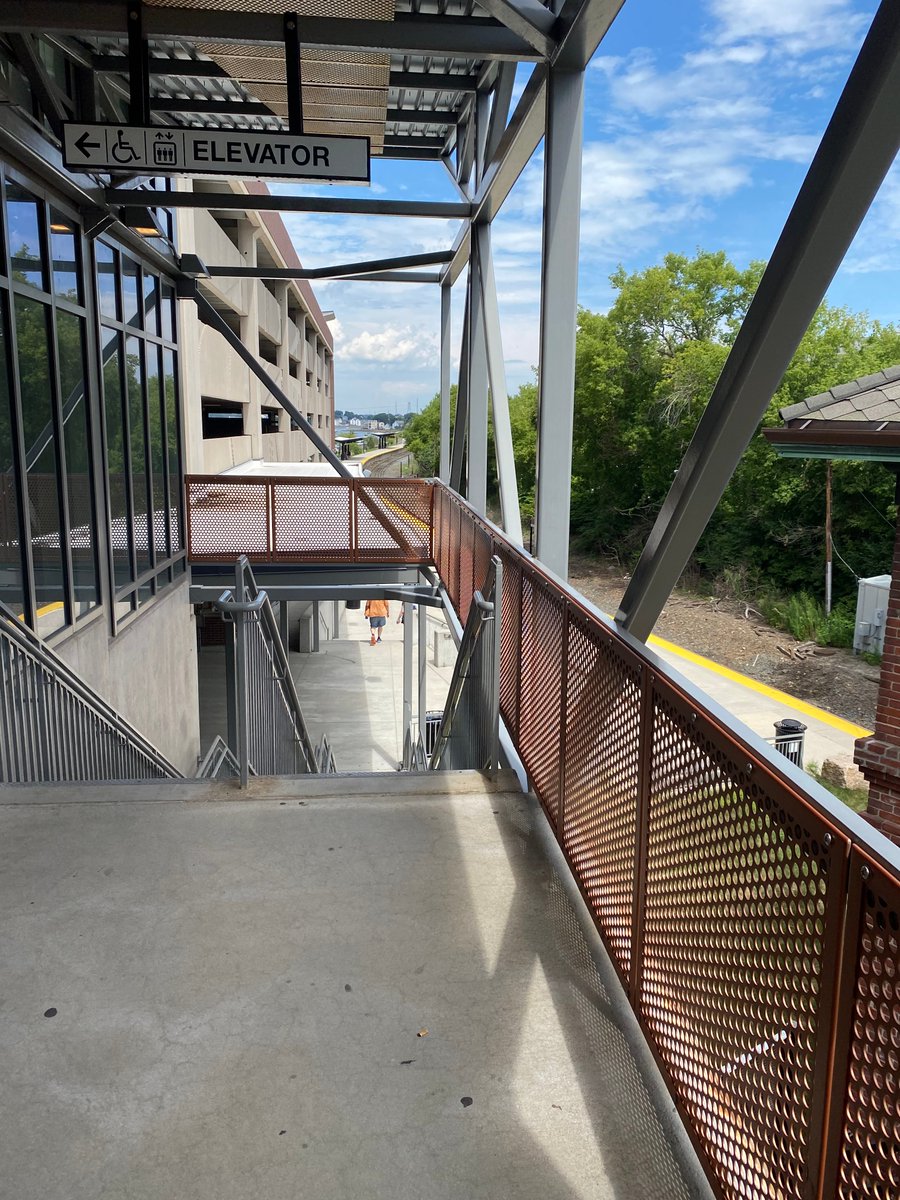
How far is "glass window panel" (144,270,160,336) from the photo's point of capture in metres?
11.0

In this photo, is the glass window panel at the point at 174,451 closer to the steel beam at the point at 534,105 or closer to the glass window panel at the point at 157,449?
the glass window panel at the point at 157,449

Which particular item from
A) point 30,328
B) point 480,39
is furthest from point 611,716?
point 30,328

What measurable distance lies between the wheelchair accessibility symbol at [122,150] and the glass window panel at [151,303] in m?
5.81

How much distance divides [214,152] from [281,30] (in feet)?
3.50

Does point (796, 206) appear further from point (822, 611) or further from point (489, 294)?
point (822, 611)

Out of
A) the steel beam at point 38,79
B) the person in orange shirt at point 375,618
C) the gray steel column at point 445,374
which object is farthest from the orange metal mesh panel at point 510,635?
the person in orange shirt at point 375,618

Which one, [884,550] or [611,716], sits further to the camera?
[884,550]

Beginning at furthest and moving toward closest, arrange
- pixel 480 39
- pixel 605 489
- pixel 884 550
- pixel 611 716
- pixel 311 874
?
1. pixel 605 489
2. pixel 884 550
3. pixel 480 39
4. pixel 311 874
5. pixel 611 716

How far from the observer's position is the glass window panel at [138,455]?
10320 millimetres

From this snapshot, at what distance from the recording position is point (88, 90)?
8.14 meters

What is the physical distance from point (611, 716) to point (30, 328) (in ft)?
20.0

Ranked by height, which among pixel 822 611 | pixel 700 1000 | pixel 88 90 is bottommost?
pixel 822 611

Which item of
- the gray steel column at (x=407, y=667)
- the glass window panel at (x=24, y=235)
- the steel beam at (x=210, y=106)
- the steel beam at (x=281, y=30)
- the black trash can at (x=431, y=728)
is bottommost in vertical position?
the black trash can at (x=431, y=728)

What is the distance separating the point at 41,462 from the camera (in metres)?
7.48
